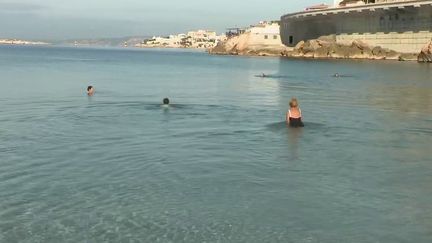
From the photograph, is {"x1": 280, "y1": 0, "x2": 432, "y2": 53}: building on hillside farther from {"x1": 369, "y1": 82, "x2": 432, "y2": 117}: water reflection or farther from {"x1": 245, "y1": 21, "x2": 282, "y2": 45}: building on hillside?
{"x1": 369, "y1": 82, "x2": 432, "y2": 117}: water reflection

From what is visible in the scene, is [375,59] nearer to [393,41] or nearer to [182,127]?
[393,41]

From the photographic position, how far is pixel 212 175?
12812mm

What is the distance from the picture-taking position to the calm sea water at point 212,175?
9.27m

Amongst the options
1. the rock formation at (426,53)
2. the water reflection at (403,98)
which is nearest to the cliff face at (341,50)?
the rock formation at (426,53)

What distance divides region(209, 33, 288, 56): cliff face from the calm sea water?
105 metres

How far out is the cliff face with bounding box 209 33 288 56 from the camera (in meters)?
130

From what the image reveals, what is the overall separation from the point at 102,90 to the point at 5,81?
9657mm

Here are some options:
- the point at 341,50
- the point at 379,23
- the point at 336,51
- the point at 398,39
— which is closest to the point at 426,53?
the point at 398,39

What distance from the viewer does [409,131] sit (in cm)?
1966

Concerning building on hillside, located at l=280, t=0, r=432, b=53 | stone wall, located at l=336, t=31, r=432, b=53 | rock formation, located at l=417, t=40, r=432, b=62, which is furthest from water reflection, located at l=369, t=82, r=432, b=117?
stone wall, located at l=336, t=31, r=432, b=53

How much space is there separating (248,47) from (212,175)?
419ft

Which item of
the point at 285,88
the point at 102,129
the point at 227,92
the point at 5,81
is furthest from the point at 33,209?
the point at 5,81

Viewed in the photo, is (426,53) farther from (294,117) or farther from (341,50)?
(294,117)

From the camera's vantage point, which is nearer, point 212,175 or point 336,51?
point 212,175
